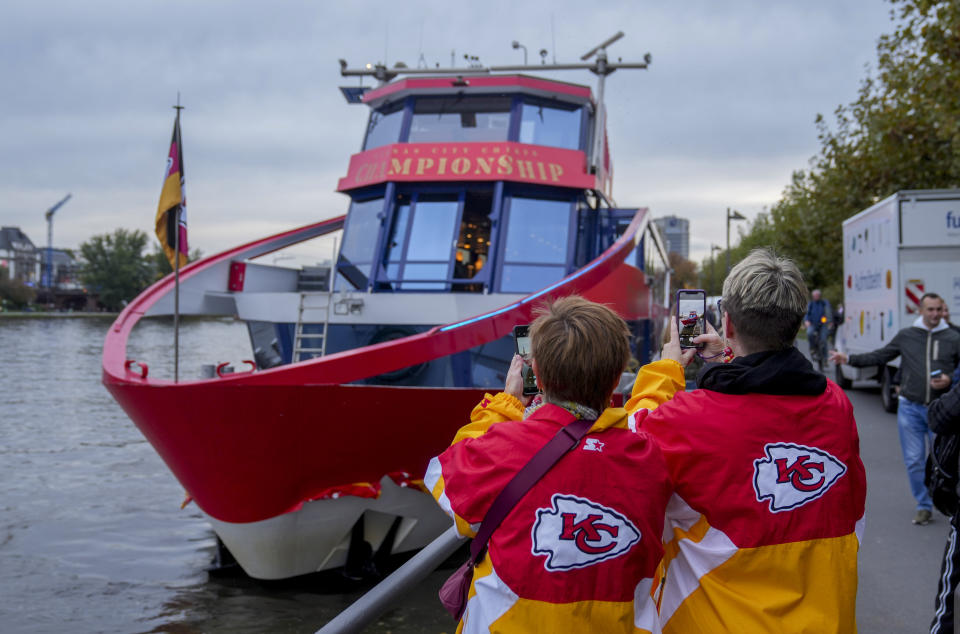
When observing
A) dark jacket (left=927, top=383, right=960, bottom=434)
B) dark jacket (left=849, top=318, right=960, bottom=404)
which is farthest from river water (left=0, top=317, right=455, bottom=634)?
dark jacket (left=849, top=318, right=960, bottom=404)

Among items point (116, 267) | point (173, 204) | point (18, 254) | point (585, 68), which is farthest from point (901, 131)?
point (18, 254)

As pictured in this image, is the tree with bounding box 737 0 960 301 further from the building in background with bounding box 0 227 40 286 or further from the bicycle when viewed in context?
the building in background with bounding box 0 227 40 286

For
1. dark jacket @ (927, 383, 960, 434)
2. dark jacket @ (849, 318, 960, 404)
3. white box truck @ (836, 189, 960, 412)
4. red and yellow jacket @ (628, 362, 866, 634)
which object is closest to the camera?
red and yellow jacket @ (628, 362, 866, 634)

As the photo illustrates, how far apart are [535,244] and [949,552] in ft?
19.4

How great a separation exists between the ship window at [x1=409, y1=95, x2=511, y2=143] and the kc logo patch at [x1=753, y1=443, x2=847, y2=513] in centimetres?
797

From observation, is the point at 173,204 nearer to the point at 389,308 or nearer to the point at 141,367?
the point at 141,367

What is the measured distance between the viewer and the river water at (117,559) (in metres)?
7.39

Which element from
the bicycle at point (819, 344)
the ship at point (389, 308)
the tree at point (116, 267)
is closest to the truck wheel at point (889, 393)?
the ship at point (389, 308)

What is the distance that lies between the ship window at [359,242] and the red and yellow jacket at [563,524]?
294 inches

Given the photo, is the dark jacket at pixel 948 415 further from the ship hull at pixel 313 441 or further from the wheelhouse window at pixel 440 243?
the wheelhouse window at pixel 440 243

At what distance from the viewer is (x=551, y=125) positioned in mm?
10156

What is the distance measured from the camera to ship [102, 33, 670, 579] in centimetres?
648

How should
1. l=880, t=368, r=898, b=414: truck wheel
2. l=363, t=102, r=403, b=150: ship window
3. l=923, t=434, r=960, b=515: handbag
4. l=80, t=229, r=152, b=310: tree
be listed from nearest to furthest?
l=923, t=434, r=960, b=515: handbag, l=363, t=102, r=403, b=150: ship window, l=880, t=368, r=898, b=414: truck wheel, l=80, t=229, r=152, b=310: tree

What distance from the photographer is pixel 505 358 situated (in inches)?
308
